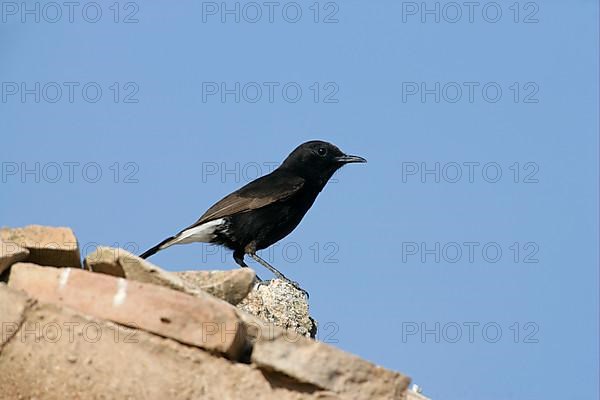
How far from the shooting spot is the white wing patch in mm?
12391

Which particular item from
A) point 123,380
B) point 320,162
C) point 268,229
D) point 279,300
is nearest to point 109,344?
point 123,380

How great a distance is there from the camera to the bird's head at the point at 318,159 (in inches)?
514

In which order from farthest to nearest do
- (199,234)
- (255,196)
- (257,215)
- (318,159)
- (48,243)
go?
(318,159), (199,234), (255,196), (257,215), (48,243)

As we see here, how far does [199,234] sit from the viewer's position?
40.8 feet

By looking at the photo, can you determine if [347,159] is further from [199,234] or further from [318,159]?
[199,234]

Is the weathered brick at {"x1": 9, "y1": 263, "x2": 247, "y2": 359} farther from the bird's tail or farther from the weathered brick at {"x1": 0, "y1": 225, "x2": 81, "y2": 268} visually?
the bird's tail

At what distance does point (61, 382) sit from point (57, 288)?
1.10ft

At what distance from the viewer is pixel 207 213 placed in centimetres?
1259

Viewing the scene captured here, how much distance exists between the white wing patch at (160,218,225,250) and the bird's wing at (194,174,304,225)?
0.20 ft

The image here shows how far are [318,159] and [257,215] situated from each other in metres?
1.49

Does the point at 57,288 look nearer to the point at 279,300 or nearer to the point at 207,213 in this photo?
the point at 279,300

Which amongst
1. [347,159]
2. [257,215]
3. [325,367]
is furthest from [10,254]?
[347,159]

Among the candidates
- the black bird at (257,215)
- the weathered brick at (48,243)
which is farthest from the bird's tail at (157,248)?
the weathered brick at (48,243)

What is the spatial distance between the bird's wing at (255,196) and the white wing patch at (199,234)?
62 millimetres
